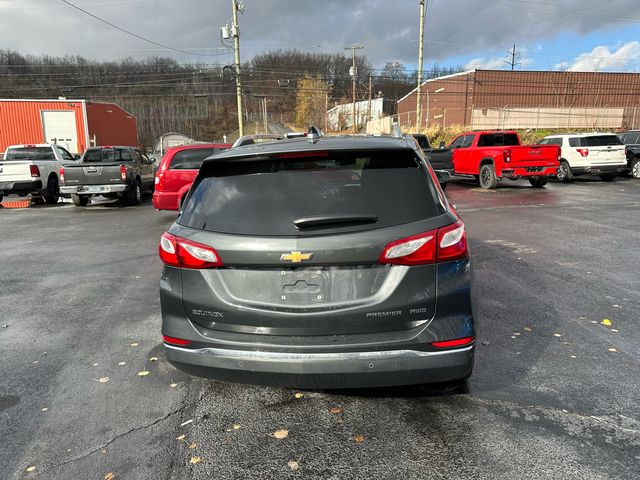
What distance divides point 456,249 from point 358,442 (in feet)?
4.13

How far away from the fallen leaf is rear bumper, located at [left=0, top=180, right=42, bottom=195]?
15437 mm

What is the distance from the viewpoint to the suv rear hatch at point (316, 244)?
8.30ft

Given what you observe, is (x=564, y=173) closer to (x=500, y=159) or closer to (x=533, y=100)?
(x=500, y=159)

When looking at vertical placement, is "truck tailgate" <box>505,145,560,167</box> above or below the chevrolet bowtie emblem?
above

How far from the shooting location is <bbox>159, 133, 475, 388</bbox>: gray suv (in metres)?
2.53

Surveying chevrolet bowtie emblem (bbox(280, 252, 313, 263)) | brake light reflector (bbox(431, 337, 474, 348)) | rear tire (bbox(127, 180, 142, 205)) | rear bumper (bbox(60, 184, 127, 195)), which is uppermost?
chevrolet bowtie emblem (bbox(280, 252, 313, 263))

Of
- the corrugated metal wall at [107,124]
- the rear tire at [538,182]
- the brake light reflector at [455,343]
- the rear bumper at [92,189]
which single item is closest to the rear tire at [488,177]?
the rear tire at [538,182]

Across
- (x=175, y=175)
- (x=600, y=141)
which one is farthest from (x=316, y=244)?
(x=600, y=141)

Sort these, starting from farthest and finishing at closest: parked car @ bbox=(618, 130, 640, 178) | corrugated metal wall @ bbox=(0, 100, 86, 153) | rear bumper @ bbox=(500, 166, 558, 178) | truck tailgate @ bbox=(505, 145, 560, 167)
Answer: corrugated metal wall @ bbox=(0, 100, 86, 153) < parked car @ bbox=(618, 130, 640, 178) < rear bumper @ bbox=(500, 166, 558, 178) < truck tailgate @ bbox=(505, 145, 560, 167)

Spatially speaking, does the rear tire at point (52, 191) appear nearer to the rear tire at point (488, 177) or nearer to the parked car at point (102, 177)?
the parked car at point (102, 177)

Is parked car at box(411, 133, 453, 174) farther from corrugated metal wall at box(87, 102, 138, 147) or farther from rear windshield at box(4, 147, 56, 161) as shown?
corrugated metal wall at box(87, 102, 138, 147)

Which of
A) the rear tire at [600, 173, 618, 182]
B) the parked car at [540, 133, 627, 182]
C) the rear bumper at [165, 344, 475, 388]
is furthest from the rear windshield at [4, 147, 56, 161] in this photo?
the rear tire at [600, 173, 618, 182]

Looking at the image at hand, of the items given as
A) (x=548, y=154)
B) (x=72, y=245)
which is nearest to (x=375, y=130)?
(x=548, y=154)

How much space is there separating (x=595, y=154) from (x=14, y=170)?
20107 millimetres
